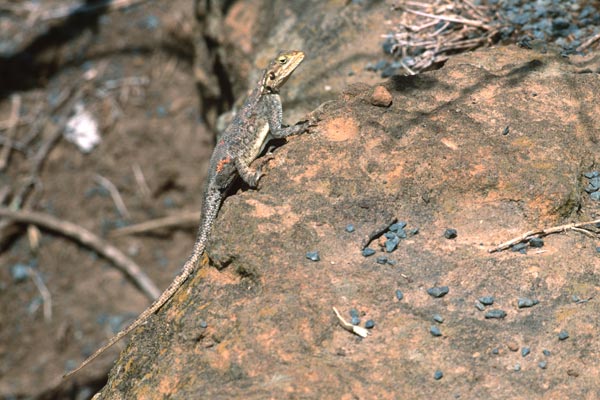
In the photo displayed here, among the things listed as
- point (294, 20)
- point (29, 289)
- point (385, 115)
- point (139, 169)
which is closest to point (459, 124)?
point (385, 115)

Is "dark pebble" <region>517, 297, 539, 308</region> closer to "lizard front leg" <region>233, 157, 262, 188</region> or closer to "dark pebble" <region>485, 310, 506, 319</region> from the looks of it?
"dark pebble" <region>485, 310, 506, 319</region>

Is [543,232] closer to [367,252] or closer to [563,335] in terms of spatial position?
[563,335]

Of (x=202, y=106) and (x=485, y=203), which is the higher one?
(x=485, y=203)

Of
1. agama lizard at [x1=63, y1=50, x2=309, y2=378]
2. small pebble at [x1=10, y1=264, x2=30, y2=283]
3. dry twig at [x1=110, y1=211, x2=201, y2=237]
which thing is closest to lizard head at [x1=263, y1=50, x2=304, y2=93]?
agama lizard at [x1=63, y1=50, x2=309, y2=378]

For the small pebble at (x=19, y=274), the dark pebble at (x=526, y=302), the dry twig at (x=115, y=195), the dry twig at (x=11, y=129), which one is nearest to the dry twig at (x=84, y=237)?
the dry twig at (x=115, y=195)

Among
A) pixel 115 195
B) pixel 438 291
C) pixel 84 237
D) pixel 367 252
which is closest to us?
pixel 438 291

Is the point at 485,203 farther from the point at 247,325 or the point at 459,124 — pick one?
the point at 247,325

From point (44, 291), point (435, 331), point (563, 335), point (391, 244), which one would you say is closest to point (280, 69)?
point (391, 244)
